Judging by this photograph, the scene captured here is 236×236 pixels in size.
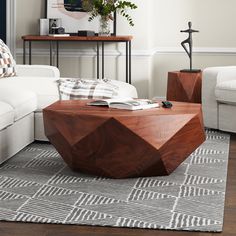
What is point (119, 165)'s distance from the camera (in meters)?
3.66

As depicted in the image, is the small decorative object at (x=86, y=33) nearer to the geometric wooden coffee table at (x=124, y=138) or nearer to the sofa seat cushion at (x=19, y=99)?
the sofa seat cushion at (x=19, y=99)

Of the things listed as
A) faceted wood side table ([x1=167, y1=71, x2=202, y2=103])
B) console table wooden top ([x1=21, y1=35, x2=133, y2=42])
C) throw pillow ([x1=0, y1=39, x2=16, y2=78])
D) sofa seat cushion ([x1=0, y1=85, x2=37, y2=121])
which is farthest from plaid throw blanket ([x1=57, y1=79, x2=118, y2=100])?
console table wooden top ([x1=21, y1=35, x2=133, y2=42])

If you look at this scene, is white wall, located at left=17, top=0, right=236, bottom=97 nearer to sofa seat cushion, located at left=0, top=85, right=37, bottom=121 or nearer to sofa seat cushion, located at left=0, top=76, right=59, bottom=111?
sofa seat cushion, located at left=0, top=76, right=59, bottom=111

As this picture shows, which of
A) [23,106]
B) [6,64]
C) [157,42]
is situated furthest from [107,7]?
[23,106]

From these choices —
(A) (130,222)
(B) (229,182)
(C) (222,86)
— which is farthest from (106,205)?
(C) (222,86)

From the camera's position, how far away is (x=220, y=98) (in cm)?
527

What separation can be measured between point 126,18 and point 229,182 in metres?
3.18

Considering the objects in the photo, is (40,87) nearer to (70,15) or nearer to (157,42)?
(70,15)

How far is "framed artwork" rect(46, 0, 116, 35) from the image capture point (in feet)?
21.7

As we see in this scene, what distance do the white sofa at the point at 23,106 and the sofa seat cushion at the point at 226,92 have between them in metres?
0.69

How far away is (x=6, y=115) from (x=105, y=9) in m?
2.53

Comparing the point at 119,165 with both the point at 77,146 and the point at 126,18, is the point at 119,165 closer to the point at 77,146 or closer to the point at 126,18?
the point at 77,146

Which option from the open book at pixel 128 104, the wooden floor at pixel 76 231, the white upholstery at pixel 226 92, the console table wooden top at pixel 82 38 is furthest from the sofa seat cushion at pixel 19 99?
the console table wooden top at pixel 82 38

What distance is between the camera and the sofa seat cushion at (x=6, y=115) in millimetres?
3920
